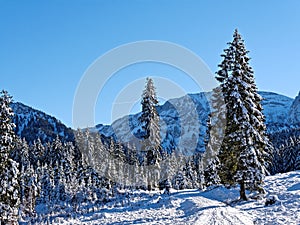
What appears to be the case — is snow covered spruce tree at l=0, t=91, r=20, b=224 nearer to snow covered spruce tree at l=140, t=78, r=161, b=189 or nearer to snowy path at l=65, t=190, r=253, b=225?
snowy path at l=65, t=190, r=253, b=225

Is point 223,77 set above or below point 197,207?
above

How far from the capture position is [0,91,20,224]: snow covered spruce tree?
78.4ft

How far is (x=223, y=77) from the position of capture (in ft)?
107

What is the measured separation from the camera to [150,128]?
152 ft

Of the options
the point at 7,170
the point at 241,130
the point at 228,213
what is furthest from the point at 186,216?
the point at 7,170

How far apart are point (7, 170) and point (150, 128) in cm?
2410

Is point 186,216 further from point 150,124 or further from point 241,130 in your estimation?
point 150,124

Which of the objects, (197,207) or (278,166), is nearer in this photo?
(197,207)

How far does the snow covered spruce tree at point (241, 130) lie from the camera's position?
1053 inches

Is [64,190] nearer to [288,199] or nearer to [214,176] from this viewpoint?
[214,176]

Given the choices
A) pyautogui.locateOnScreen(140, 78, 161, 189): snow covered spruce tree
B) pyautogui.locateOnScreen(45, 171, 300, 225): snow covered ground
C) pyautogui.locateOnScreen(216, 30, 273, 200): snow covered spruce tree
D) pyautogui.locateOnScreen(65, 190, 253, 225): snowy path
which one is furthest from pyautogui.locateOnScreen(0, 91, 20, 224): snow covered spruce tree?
pyautogui.locateOnScreen(140, 78, 161, 189): snow covered spruce tree

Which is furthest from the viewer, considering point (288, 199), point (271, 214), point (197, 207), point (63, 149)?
point (63, 149)

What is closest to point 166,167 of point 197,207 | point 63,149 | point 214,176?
point 214,176

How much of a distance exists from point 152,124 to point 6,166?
2452cm
